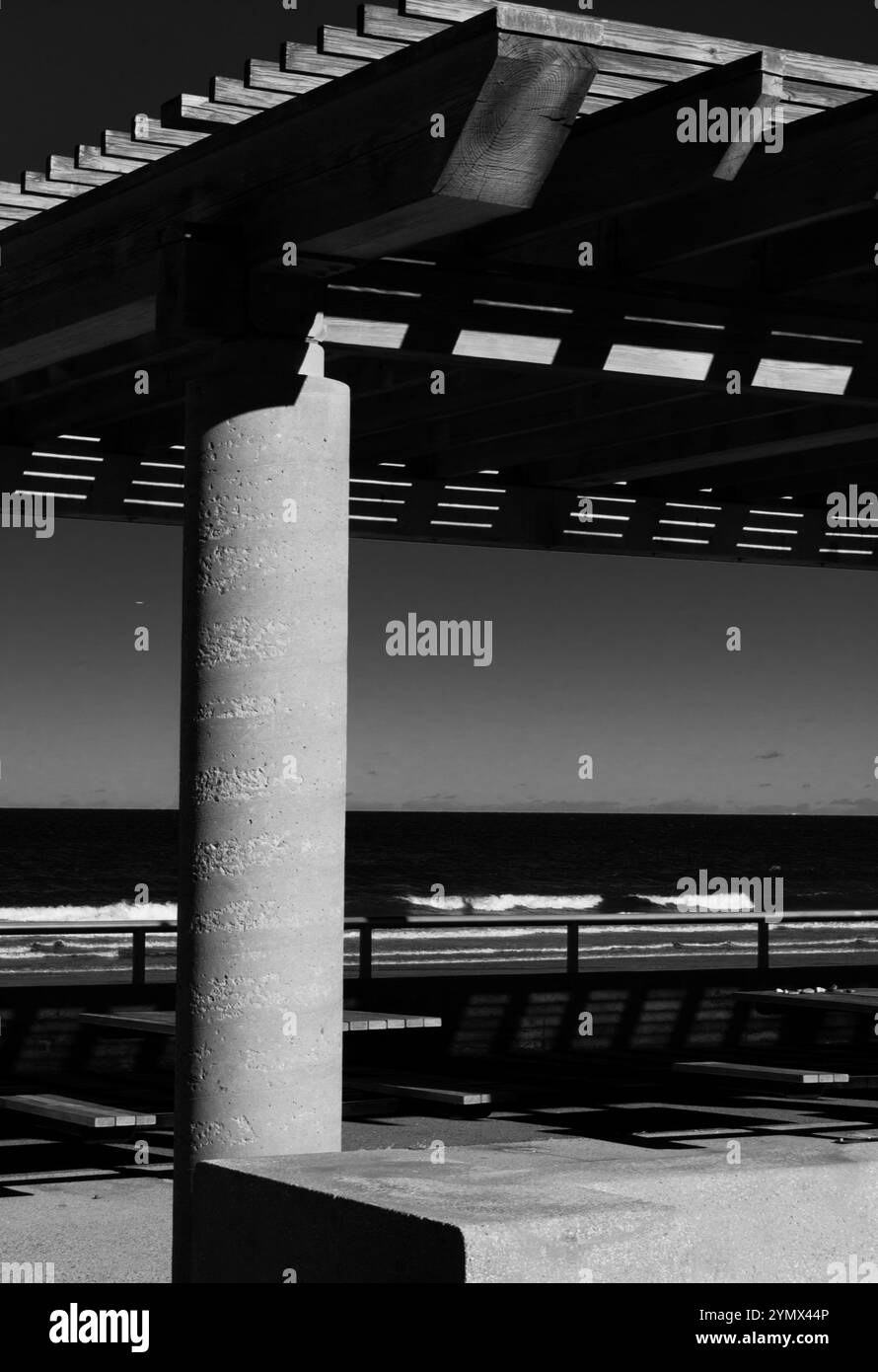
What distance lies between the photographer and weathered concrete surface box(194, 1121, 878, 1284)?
13.2ft

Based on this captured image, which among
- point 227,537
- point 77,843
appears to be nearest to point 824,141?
point 227,537

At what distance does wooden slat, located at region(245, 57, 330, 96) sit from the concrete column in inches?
35.9

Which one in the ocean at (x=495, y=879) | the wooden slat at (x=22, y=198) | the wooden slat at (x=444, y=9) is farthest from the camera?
the ocean at (x=495, y=879)

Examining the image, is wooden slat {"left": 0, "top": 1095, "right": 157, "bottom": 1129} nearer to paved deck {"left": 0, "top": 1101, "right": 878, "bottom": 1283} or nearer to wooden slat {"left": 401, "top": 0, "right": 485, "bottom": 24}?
paved deck {"left": 0, "top": 1101, "right": 878, "bottom": 1283}

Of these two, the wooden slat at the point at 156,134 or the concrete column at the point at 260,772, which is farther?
the wooden slat at the point at 156,134

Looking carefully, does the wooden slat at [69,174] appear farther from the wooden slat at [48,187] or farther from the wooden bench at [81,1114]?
the wooden bench at [81,1114]

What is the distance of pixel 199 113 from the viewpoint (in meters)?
6.52

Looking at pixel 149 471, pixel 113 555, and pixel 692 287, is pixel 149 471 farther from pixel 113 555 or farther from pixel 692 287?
pixel 113 555

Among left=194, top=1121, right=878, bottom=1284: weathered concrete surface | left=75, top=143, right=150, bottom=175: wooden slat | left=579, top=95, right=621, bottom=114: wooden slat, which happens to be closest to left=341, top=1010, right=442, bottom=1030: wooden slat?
left=75, top=143, right=150, bottom=175: wooden slat

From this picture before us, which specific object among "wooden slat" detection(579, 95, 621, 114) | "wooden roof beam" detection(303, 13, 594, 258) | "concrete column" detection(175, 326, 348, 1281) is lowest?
"concrete column" detection(175, 326, 348, 1281)

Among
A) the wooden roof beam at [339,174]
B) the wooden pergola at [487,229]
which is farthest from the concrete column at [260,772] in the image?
the wooden roof beam at [339,174]

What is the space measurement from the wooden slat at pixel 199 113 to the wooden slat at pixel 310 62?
0.30 m

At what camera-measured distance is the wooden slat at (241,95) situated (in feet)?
21.2
